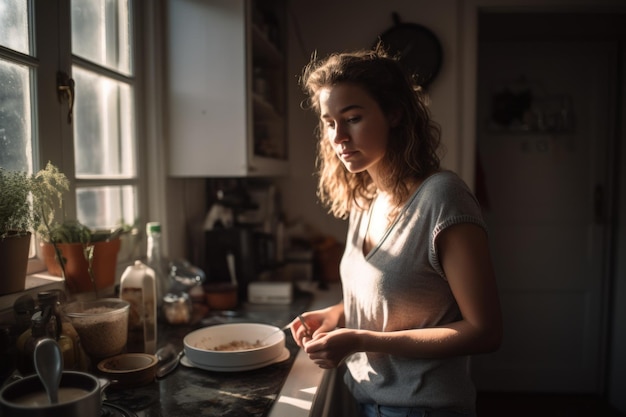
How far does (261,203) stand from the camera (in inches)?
94.9

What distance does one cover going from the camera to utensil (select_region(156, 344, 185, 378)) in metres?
1.20

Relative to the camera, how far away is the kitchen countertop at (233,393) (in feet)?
3.40

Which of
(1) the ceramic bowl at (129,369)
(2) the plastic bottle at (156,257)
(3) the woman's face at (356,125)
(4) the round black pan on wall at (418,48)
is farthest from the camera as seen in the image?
(4) the round black pan on wall at (418,48)

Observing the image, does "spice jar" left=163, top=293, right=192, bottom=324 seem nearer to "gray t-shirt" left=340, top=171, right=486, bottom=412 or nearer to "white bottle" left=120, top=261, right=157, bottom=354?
"white bottle" left=120, top=261, right=157, bottom=354

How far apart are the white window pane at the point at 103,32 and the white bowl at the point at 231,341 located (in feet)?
2.97

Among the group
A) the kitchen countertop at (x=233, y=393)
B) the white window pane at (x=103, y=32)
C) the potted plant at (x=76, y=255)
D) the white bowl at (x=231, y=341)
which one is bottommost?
the kitchen countertop at (x=233, y=393)

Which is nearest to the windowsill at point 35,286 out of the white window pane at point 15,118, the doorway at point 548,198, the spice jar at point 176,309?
the white window pane at point 15,118

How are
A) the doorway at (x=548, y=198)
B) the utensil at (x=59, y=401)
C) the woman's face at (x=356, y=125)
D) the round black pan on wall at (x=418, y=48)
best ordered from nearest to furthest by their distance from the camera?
1. the utensil at (x=59, y=401)
2. the woman's face at (x=356, y=125)
3. the round black pan on wall at (x=418, y=48)
4. the doorway at (x=548, y=198)

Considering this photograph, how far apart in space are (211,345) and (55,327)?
0.44 meters

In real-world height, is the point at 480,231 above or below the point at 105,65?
below

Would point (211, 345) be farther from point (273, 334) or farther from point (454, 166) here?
point (454, 166)

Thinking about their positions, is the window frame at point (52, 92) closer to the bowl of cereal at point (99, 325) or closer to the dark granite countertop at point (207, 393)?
the bowl of cereal at point (99, 325)

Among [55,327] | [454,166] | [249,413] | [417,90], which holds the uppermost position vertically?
[417,90]

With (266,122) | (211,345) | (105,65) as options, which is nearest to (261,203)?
(266,122)
